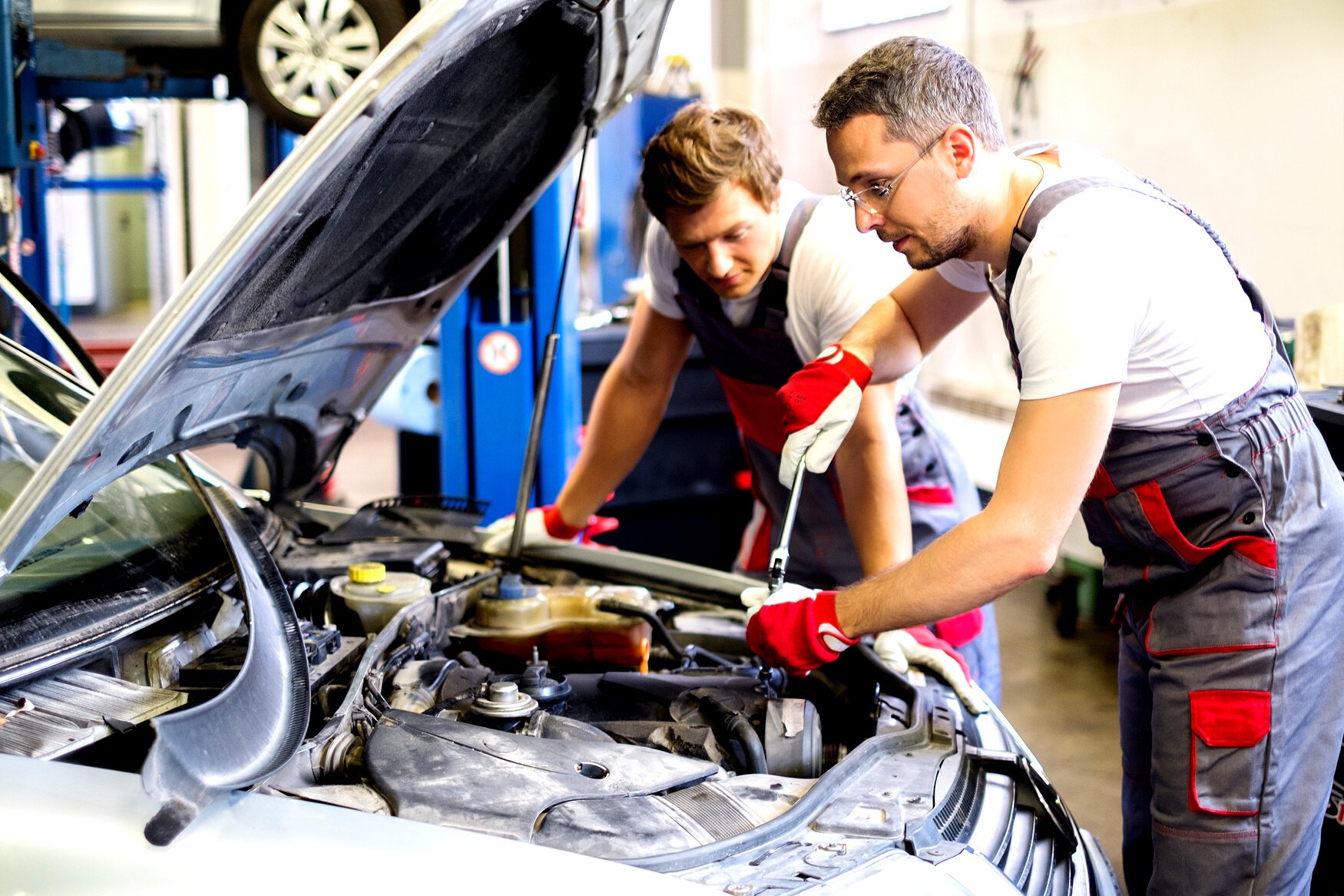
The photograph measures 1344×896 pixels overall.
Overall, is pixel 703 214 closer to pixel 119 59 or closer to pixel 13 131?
pixel 13 131

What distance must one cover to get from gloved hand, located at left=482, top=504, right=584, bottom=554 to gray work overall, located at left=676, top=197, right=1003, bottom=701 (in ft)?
1.49

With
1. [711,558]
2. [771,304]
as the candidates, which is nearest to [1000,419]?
[711,558]

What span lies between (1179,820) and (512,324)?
2298 mm

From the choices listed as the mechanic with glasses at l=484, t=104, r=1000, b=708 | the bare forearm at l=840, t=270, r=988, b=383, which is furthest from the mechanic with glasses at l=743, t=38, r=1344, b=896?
the mechanic with glasses at l=484, t=104, r=1000, b=708

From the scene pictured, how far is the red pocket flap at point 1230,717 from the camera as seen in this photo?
5.46 ft

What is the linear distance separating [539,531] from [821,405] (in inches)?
34.3

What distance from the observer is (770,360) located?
2484mm

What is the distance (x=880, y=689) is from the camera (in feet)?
6.04

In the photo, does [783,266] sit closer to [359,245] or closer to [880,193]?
[880,193]

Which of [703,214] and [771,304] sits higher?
[703,214]

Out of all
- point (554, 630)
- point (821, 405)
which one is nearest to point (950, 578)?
point (821, 405)

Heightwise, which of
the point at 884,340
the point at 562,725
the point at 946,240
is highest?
the point at 946,240

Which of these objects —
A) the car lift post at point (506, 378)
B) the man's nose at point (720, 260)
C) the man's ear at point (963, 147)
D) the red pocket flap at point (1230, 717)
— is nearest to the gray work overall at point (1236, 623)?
the red pocket flap at point (1230, 717)

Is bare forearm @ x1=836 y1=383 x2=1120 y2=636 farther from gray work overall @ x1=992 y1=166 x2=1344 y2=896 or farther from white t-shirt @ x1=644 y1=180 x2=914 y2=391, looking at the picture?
white t-shirt @ x1=644 y1=180 x2=914 y2=391
